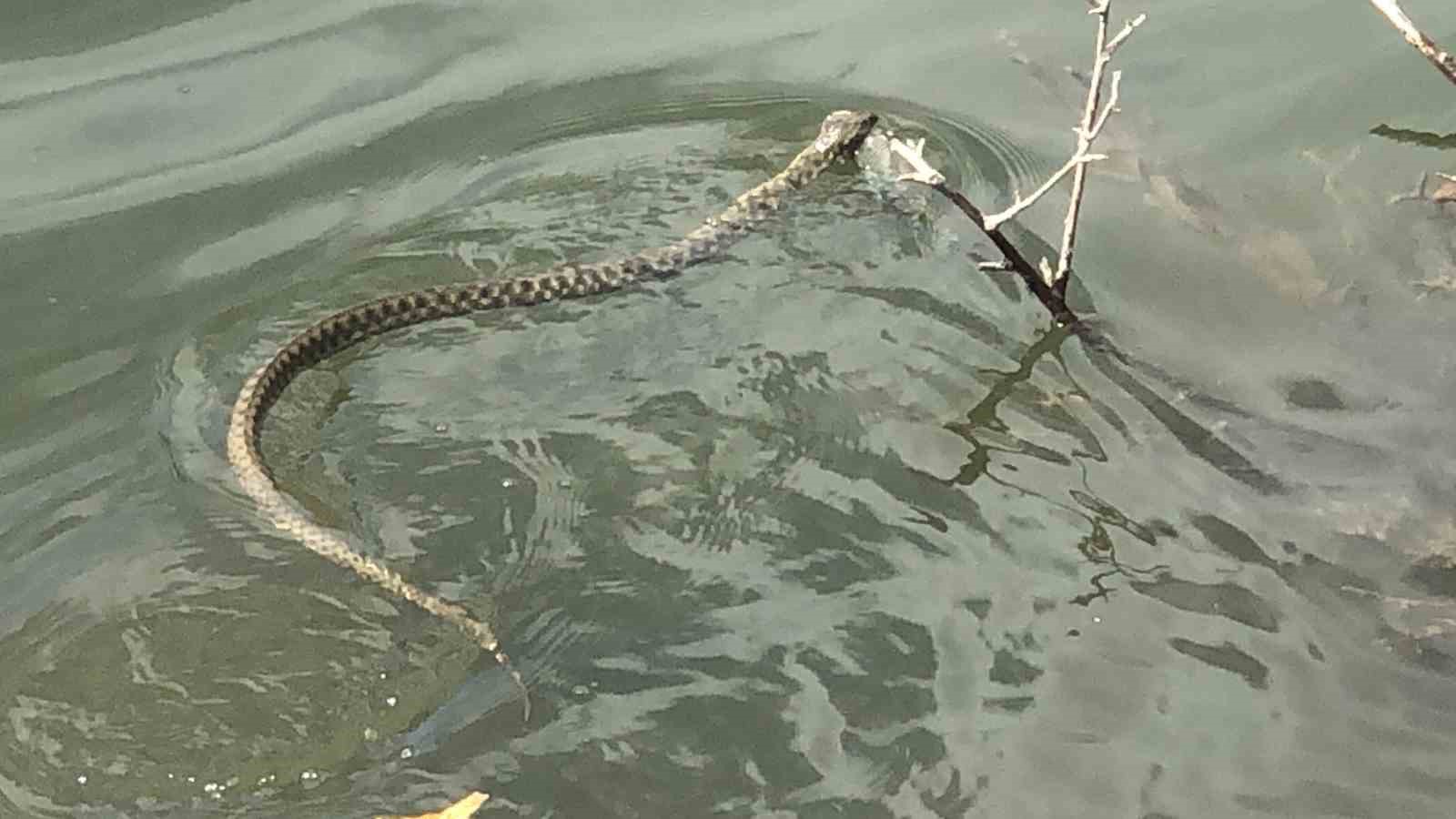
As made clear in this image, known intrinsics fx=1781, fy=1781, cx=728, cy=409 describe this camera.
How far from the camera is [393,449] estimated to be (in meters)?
5.86

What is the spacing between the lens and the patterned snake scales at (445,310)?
5.37m

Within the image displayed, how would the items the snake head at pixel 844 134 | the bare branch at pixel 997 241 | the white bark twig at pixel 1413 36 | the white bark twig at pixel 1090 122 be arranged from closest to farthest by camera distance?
the bare branch at pixel 997 241
the white bark twig at pixel 1090 122
the white bark twig at pixel 1413 36
the snake head at pixel 844 134

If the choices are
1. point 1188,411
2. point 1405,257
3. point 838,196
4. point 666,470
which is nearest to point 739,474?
point 666,470

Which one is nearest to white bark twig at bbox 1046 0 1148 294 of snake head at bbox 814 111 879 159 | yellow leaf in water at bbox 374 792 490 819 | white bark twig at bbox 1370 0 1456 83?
white bark twig at bbox 1370 0 1456 83

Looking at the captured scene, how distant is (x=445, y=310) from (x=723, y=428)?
130 centimetres

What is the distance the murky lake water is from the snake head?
0.48 feet

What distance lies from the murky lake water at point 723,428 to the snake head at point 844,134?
0.15 metres

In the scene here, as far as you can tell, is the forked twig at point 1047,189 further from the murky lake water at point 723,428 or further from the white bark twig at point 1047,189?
the murky lake water at point 723,428

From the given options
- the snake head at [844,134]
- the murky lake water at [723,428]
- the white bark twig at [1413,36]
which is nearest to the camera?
the murky lake water at [723,428]

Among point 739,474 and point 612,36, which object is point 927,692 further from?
point 612,36

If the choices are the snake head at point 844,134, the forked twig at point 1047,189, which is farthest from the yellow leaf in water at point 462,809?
the snake head at point 844,134

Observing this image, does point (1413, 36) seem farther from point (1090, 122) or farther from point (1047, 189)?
point (1047, 189)

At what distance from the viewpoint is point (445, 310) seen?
6.60 meters

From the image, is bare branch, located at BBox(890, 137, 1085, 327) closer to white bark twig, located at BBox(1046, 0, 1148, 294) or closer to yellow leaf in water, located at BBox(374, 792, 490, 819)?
white bark twig, located at BBox(1046, 0, 1148, 294)
